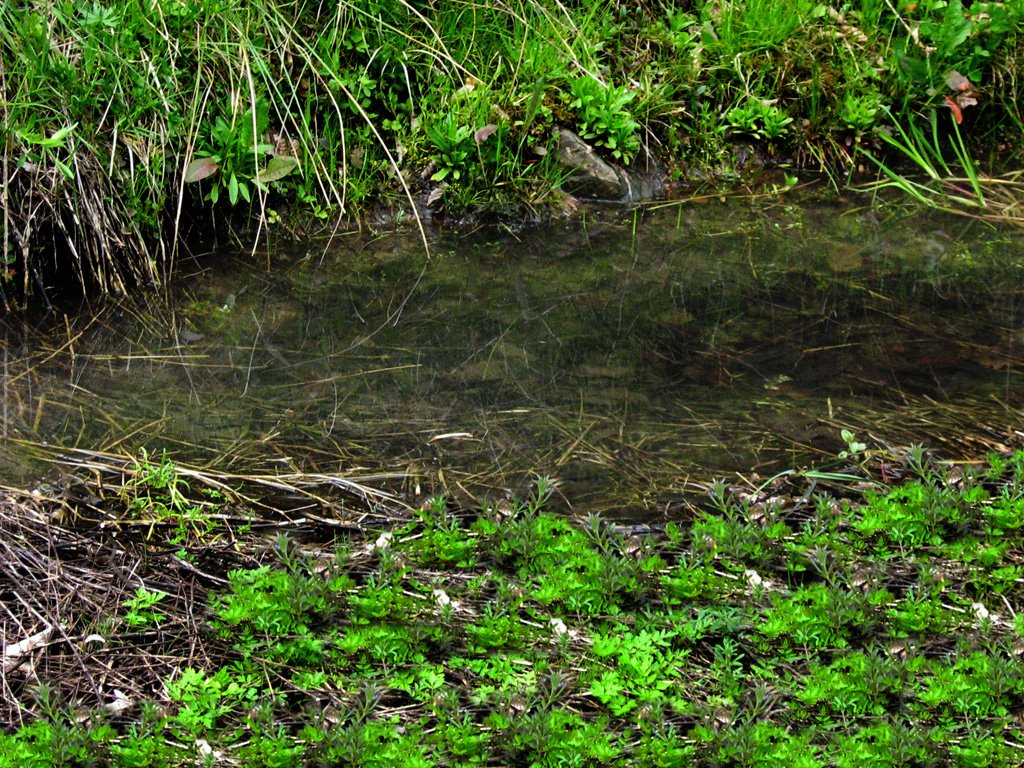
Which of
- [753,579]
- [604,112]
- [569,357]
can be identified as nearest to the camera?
[753,579]

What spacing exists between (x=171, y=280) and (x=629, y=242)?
189 cm

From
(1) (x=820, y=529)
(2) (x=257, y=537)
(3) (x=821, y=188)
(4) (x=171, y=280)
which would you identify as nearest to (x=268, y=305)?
(4) (x=171, y=280)

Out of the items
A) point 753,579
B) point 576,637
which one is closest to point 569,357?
point 753,579

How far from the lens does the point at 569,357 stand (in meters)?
3.69

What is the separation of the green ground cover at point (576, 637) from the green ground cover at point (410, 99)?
5.07ft

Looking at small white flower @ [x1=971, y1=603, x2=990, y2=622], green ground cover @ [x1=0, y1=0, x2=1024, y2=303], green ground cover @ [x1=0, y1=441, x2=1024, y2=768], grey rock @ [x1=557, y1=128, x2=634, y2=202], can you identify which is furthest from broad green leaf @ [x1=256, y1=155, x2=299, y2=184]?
small white flower @ [x1=971, y1=603, x2=990, y2=622]

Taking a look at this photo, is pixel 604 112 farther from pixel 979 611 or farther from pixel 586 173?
pixel 979 611

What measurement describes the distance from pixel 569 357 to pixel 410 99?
165 cm

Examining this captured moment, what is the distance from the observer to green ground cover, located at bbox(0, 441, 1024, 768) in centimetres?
203

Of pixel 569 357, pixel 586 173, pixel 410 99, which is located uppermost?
pixel 410 99

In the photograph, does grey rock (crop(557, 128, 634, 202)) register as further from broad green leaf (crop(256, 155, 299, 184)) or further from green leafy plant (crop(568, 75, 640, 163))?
broad green leaf (crop(256, 155, 299, 184))

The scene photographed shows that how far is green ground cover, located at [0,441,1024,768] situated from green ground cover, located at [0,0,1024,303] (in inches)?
60.8

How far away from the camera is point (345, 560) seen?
8.37 feet

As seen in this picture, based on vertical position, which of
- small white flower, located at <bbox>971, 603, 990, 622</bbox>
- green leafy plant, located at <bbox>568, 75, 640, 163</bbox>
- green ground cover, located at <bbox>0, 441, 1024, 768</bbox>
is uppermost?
green leafy plant, located at <bbox>568, 75, 640, 163</bbox>
